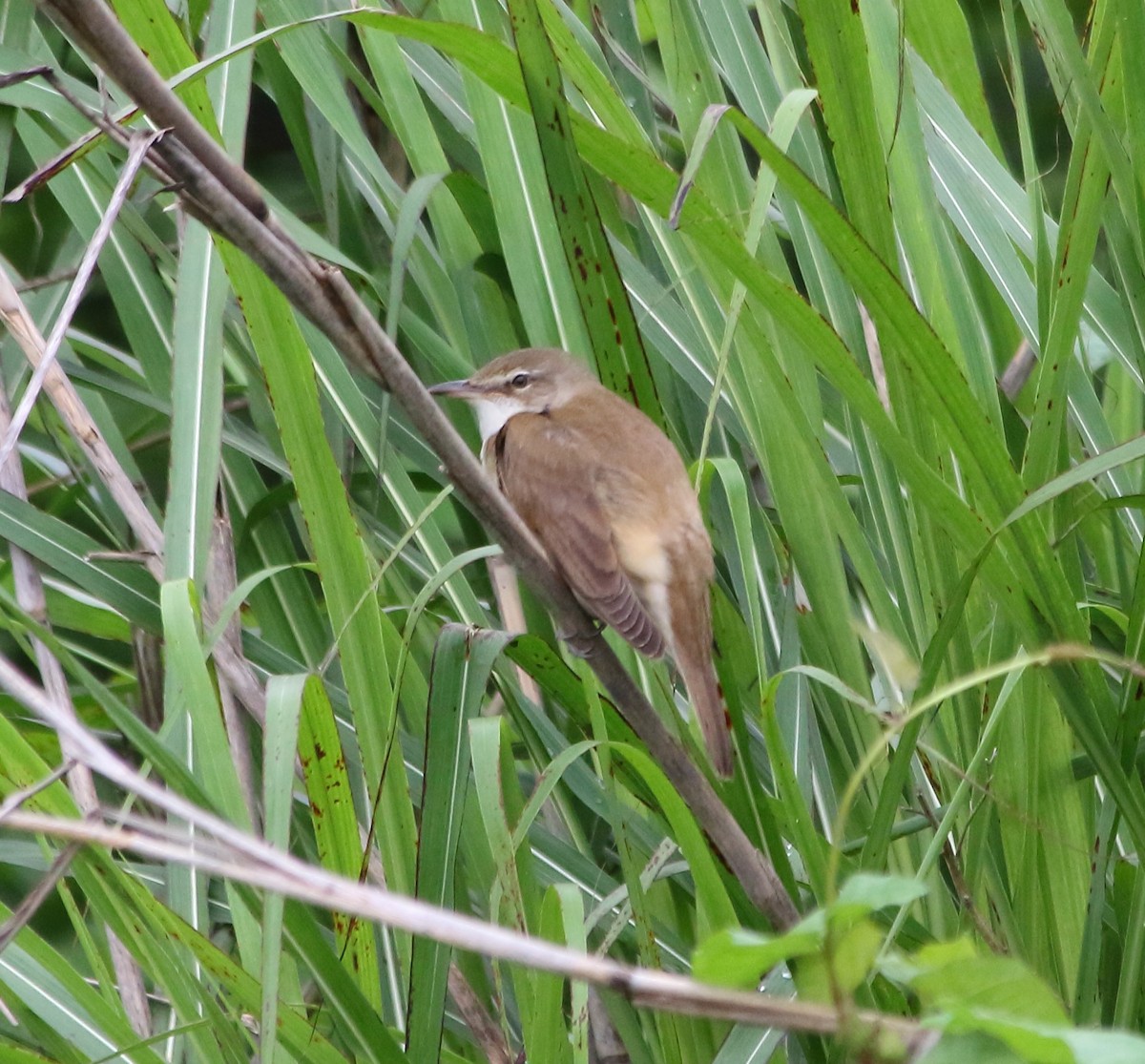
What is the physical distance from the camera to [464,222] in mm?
2094

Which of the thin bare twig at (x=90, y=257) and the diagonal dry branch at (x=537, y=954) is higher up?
the thin bare twig at (x=90, y=257)

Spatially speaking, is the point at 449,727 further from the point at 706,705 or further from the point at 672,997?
the point at 672,997

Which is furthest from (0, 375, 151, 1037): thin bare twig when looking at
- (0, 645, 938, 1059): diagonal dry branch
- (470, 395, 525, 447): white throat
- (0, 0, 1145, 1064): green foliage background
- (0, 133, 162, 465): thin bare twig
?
(0, 645, 938, 1059): diagonal dry branch

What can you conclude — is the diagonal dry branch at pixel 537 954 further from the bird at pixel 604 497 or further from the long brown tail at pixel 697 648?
the bird at pixel 604 497

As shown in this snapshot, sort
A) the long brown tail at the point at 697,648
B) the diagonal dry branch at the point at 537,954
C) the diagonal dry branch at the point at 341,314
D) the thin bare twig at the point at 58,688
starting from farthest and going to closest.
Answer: the thin bare twig at the point at 58,688, the long brown tail at the point at 697,648, the diagonal dry branch at the point at 341,314, the diagonal dry branch at the point at 537,954

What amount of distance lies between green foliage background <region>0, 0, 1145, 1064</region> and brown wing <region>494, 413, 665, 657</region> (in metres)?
0.10

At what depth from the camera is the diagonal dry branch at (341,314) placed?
0.87 meters

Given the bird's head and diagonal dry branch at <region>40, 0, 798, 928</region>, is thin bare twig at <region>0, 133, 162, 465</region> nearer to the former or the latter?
diagonal dry branch at <region>40, 0, 798, 928</region>

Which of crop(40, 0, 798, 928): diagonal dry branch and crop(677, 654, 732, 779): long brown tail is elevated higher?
crop(40, 0, 798, 928): diagonal dry branch

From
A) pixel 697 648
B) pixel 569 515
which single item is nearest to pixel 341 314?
pixel 697 648

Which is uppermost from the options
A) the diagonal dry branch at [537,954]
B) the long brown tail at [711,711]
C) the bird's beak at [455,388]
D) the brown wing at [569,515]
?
the diagonal dry branch at [537,954]

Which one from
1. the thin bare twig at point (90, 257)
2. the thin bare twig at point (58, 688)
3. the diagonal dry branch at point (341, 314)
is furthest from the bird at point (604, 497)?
the thin bare twig at point (90, 257)

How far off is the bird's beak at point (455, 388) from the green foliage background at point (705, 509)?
0.31 feet

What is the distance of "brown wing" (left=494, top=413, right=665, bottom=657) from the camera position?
81.9 inches
